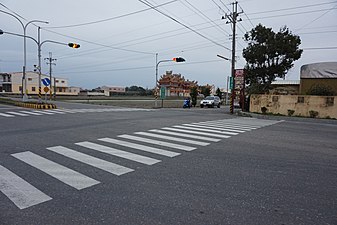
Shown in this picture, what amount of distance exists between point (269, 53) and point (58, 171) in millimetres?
30720

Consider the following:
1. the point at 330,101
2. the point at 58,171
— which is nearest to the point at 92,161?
the point at 58,171

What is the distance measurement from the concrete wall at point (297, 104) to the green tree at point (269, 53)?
7146 mm

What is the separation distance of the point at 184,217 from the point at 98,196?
1.50 m

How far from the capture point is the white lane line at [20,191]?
3467mm

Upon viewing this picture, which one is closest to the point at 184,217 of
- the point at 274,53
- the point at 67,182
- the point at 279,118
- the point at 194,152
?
the point at 67,182

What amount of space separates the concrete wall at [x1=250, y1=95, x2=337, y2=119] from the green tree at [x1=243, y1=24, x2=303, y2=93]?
715 centimetres

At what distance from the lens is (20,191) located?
384cm

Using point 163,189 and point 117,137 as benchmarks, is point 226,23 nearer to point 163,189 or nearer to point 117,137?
point 117,137

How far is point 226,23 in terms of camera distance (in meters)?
25.8

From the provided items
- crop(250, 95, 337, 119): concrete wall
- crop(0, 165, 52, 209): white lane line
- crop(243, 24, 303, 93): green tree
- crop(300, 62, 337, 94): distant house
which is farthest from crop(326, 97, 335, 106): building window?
crop(0, 165, 52, 209): white lane line

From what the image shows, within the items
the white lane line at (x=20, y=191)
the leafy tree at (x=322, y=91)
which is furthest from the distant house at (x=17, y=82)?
the white lane line at (x=20, y=191)

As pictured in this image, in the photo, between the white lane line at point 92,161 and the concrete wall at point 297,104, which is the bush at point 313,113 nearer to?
the concrete wall at point 297,104

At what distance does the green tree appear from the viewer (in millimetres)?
29203

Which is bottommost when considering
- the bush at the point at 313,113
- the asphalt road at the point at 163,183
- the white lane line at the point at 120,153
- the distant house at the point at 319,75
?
the asphalt road at the point at 163,183
